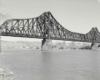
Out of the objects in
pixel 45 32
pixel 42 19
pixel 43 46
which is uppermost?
pixel 42 19

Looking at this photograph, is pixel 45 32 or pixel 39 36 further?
pixel 45 32

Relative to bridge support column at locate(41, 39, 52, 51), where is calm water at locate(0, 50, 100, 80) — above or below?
above

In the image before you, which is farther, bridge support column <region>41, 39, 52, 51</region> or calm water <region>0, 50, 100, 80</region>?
bridge support column <region>41, 39, 52, 51</region>

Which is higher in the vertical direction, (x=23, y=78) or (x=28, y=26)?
(x=28, y=26)

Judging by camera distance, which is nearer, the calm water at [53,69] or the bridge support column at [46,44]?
the calm water at [53,69]

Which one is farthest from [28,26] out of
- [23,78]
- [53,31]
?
[23,78]

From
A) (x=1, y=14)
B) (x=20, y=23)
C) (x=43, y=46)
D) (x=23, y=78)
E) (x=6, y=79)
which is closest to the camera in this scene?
(x=6, y=79)

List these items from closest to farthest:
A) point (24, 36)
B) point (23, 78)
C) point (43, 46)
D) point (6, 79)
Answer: point (6, 79) → point (23, 78) → point (24, 36) → point (43, 46)

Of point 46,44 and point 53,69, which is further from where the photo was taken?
point 46,44

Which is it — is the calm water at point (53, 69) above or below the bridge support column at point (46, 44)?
above

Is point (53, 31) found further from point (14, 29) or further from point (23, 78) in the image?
point (23, 78)

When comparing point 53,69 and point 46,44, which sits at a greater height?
point 53,69
